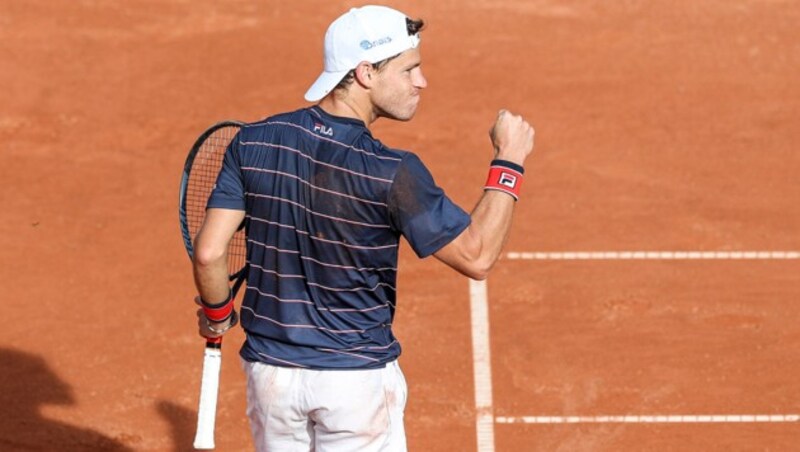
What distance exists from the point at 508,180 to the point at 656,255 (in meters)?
5.37

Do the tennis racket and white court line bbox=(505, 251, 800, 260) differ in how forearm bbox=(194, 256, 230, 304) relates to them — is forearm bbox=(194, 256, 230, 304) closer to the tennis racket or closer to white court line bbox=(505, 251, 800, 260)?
the tennis racket

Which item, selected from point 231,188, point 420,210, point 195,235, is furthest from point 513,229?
point 420,210

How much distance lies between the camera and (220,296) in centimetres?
645

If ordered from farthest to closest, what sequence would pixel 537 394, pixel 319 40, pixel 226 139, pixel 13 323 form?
pixel 319 40
pixel 13 323
pixel 537 394
pixel 226 139

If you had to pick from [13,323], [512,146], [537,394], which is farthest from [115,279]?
[512,146]

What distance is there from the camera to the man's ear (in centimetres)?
614

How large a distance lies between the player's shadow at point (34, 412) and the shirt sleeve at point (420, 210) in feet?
13.3

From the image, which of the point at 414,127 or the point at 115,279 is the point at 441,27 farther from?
the point at 115,279

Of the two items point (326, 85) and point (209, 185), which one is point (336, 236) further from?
point (209, 185)

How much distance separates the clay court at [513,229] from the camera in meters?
9.61

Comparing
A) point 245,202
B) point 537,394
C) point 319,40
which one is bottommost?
point 537,394

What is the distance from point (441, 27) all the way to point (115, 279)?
539cm

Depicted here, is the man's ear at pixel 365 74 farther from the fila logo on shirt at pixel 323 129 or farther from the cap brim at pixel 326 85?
the fila logo on shirt at pixel 323 129

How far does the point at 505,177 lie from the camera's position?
6.18 m
